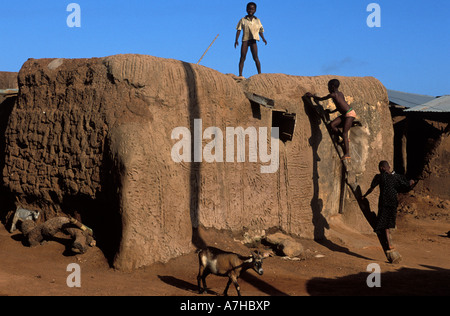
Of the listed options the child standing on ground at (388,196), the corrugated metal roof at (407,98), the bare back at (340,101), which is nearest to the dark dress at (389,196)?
the child standing on ground at (388,196)

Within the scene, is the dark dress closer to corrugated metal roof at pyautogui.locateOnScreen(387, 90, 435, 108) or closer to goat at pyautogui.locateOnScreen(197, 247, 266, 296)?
goat at pyautogui.locateOnScreen(197, 247, 266, 296)

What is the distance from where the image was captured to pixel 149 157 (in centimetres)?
790

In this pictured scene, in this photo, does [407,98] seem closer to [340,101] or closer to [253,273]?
[340,101]

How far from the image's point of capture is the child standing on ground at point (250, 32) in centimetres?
1123

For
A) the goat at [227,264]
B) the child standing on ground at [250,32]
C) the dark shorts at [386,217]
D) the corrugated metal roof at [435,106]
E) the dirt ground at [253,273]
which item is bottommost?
the dirt ground at [253,273]

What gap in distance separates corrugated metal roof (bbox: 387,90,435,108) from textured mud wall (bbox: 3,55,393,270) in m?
5.81

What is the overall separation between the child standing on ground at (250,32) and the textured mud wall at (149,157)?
155 cm

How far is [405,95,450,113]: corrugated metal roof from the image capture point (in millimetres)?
13992

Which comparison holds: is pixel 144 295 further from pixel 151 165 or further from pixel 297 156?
pixel 297 156

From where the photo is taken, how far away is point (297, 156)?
976 cm

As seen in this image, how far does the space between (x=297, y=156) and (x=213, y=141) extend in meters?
1.85

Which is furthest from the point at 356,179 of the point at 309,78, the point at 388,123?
the point at 309,78

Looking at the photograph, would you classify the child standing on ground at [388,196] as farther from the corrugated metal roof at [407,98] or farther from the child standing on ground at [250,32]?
the corrugated metal roof at [407,98]

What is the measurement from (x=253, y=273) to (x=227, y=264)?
63.2 inches
